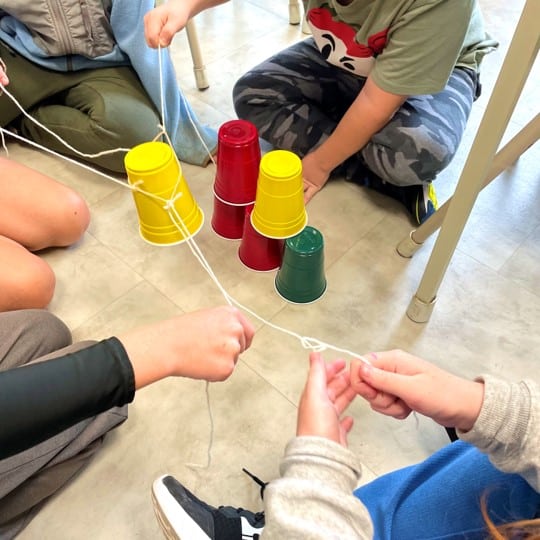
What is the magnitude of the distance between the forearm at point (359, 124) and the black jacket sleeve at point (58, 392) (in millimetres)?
689

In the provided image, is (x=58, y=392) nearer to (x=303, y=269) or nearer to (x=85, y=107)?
(x=303, y=269)

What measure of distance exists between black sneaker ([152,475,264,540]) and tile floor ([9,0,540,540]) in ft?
0.20

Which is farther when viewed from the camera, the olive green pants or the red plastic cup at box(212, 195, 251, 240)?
the olive green pants

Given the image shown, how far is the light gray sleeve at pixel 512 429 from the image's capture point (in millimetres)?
478

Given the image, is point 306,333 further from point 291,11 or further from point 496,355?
point 291,11

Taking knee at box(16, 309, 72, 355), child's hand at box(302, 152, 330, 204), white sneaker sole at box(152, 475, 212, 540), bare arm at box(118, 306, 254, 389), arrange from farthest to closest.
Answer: child's hand at box(302, 152, 330, 204) < knee at box(16, 309, 72, 355) < white sneaker sole at box(152, 475, 212, 540) < bare arm at box(118, 306, 254, 389)

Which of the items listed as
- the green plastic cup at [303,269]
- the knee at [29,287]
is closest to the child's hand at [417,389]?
the green plastic cup at [303,269]

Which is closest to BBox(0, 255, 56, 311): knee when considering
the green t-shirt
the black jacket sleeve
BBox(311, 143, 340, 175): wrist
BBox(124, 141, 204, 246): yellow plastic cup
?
BBox(124, 141, 204, 246): yellow plastic cup

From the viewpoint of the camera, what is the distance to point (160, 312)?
3.19 ft

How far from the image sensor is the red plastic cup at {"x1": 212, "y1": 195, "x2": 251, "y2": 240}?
1.03 m

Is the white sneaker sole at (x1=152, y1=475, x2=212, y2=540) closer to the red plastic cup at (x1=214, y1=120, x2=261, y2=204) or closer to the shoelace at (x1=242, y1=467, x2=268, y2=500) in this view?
the shoelace at (x1=242, y1=467, x2=268, y2=500)

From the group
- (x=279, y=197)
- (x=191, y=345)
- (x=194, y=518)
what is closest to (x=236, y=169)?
(x=279, y=197)

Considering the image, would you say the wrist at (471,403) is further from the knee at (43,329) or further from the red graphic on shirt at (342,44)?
the red graphic on shirt at (342,44)

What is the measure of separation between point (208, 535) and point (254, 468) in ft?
0.46
